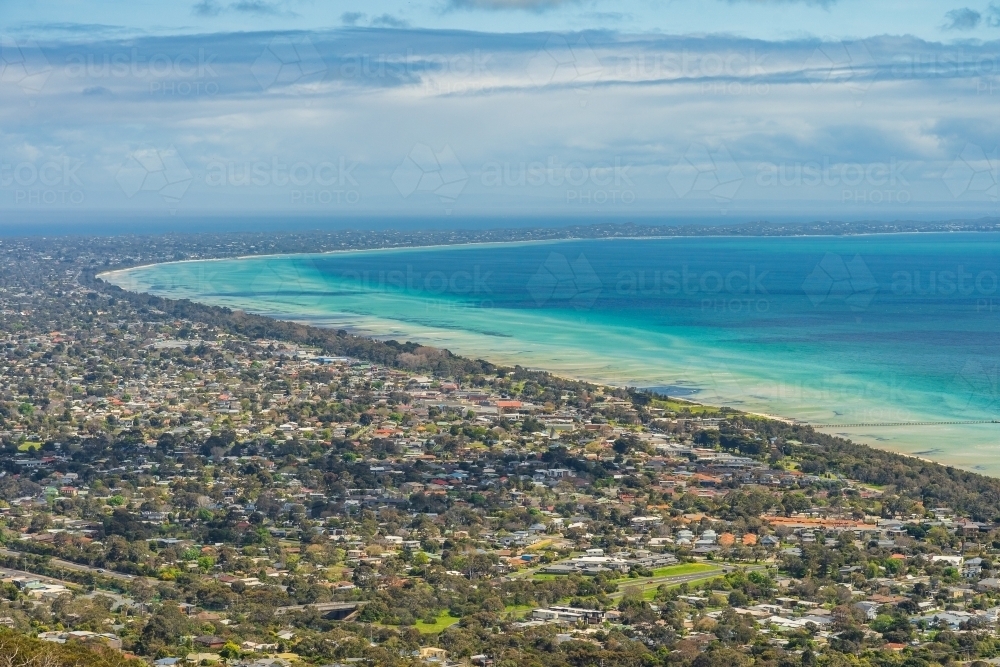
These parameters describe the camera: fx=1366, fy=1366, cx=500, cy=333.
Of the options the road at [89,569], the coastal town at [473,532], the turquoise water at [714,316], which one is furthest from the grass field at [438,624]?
the turquoise water at [714,316]

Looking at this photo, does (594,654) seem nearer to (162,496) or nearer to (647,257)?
(162,496)

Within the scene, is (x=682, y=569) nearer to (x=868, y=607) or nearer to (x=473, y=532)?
(x=868, y=607)

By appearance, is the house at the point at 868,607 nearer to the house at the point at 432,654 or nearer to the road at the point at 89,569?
the house at the point at 432,654

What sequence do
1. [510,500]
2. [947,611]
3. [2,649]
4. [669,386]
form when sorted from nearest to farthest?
[2,649], [947,611], [510,500], [669,386]

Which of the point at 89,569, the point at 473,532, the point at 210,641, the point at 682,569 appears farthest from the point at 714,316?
the point at 210,641

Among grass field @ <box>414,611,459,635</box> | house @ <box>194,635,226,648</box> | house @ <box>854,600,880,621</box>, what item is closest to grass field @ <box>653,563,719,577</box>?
house @ <box>854,600,880,621</box>

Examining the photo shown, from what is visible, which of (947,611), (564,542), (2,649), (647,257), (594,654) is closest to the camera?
(2,649)

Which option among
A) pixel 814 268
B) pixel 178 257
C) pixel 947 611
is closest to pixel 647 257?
pixel 814 268
